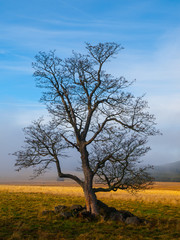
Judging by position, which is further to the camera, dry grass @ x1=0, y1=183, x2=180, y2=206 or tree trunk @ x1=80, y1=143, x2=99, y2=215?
dry grass @ x1=0, y1=183, x2=180, y2=206

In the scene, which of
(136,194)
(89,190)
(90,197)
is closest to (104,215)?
(90,197)

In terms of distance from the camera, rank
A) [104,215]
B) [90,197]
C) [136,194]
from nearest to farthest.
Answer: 1. [104,215]
2. [90,197]
3. [136,194]

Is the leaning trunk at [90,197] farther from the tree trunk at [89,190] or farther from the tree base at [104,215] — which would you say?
the tree base at [104,215]

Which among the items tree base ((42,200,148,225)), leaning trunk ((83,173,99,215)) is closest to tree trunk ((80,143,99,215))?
leaning trunk ((83,173,99,215))

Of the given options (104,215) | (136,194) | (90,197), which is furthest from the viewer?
(136,194)

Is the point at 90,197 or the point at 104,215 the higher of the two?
the point at 90,197

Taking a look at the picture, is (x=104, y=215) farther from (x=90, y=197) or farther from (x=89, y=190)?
(x=89, y=190)

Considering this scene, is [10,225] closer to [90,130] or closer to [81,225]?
[81,225]

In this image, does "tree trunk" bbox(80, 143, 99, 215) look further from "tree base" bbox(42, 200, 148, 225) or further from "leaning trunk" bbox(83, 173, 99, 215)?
"tree base" bbox(42, 200, 148, 225)

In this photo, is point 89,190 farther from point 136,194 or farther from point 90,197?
point 136,194

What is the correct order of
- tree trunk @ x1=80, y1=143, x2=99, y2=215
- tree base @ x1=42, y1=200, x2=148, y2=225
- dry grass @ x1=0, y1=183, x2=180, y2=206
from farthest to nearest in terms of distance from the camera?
dry grass @ x1=0, y1=183, x2=180, y2=206, tree trunk @ x1=80, y1=143, x2=99, y2=215, tree base @ x1=42, y1=200, x2=148, y2=225

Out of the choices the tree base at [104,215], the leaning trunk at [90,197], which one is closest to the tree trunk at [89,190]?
the leaning trunk at [90,197]

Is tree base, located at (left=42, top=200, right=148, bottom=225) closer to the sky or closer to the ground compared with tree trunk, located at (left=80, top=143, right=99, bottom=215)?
closer to the ground

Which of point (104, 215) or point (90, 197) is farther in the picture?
point (90, 197)
